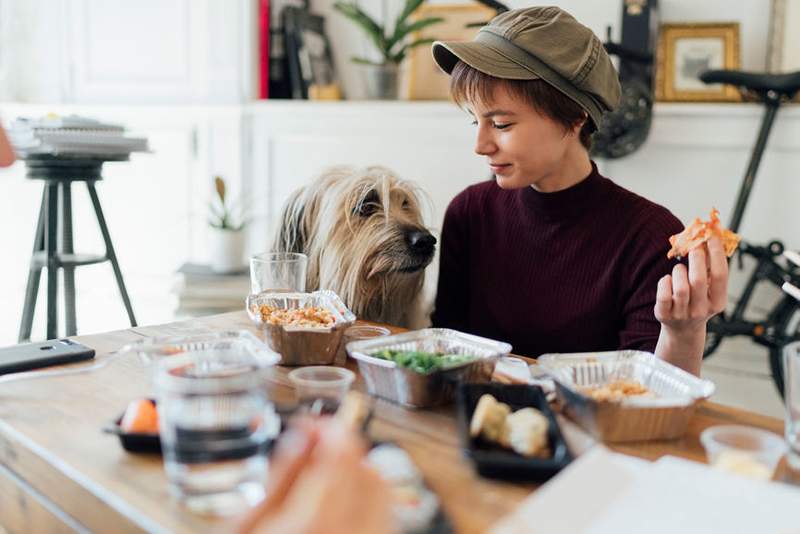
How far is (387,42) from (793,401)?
9.81 ft

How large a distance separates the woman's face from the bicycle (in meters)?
1.31

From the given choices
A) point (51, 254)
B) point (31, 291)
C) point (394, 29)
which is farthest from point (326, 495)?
point (394, 29)

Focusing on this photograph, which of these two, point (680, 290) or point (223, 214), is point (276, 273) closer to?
point (680, 290)

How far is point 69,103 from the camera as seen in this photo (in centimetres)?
434

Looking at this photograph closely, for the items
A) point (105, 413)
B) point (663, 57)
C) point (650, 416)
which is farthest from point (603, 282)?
point (663, 57)

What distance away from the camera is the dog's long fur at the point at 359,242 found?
191 centimetres

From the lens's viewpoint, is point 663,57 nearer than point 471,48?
No

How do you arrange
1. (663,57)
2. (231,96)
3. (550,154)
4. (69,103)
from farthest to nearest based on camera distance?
1. (69,103)
2. (231,96)
3. (663,57)
4. (550,154)

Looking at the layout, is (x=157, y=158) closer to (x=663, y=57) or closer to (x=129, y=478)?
(x=663, y=57)

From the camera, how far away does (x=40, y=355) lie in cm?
133

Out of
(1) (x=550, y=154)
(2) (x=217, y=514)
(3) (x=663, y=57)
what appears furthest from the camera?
(3) (x=663, y=57)

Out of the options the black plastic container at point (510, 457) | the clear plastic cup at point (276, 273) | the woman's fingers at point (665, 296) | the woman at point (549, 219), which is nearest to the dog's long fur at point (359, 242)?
the woman at point (549, 219)

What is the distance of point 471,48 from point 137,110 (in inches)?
122

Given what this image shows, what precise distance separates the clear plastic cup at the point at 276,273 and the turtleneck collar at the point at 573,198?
2.04 ft
